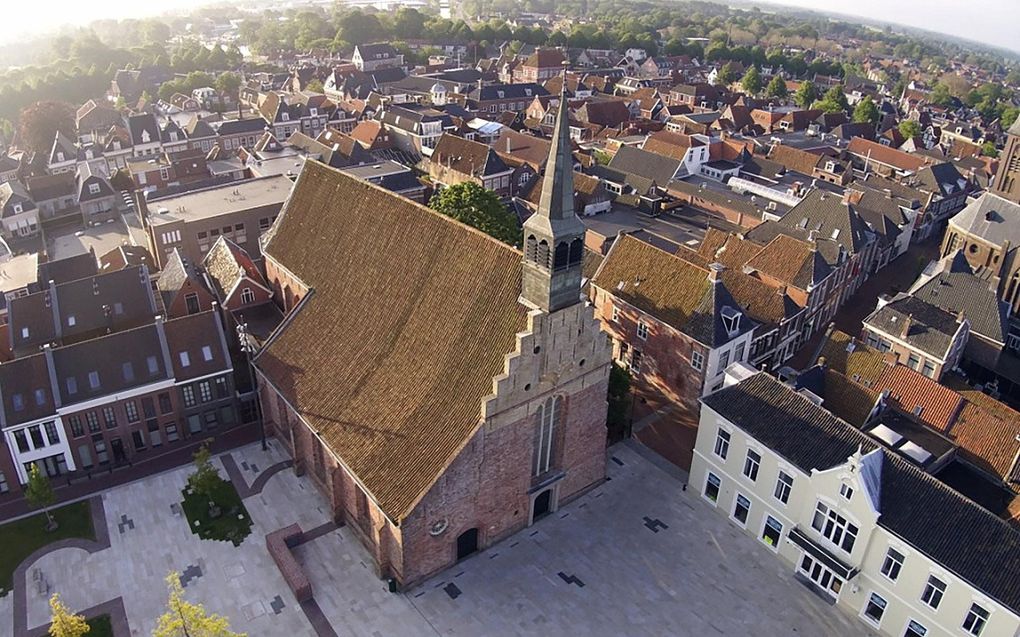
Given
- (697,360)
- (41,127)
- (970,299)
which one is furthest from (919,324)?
(41,127)

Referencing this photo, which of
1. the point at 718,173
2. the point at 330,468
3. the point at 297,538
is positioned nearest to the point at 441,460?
the point at 330,468

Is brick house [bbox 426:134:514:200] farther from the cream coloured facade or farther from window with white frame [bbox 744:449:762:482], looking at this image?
window with white frame [bbox 744:449:762:482]


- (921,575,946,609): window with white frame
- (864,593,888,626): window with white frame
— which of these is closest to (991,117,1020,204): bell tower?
(864,593,888,626): window with white frame

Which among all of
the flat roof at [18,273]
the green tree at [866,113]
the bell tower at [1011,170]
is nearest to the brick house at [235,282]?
the flat roof at [18,273]

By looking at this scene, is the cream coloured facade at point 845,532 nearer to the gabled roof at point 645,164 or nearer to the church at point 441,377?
the church at point 441,377

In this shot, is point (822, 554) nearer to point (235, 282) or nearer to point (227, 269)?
point (235, 282)

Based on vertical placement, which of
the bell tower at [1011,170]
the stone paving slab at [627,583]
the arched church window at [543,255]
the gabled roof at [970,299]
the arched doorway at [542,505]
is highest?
the arched church window at [543,255]
